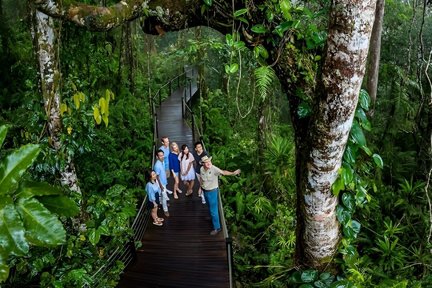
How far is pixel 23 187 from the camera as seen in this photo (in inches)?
81.2

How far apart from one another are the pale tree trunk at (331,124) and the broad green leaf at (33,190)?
2.15 meters

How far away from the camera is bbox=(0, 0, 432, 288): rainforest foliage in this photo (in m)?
3.41

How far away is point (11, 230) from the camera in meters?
1.82

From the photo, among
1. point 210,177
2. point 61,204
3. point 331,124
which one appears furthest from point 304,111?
point 210,177

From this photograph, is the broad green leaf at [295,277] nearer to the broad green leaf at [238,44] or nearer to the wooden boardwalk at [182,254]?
the wooden boardwalk at [182,254]

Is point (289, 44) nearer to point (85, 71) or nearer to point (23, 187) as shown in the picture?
point (23, 187)

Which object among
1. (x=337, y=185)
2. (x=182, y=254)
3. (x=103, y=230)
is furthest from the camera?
(x=182, y=254)

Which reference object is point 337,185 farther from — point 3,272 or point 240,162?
point 240,162

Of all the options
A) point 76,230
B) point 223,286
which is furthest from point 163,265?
point 76,230

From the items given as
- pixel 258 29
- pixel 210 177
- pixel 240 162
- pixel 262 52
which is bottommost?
pixel 240 162

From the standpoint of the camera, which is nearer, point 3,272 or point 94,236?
point 3,272

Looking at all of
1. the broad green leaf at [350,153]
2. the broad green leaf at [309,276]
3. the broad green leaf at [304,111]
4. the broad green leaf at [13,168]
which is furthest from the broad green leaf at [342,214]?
the broad green leaf at [13,168]

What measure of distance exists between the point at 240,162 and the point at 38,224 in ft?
30.5

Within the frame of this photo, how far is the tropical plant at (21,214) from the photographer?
181cm
